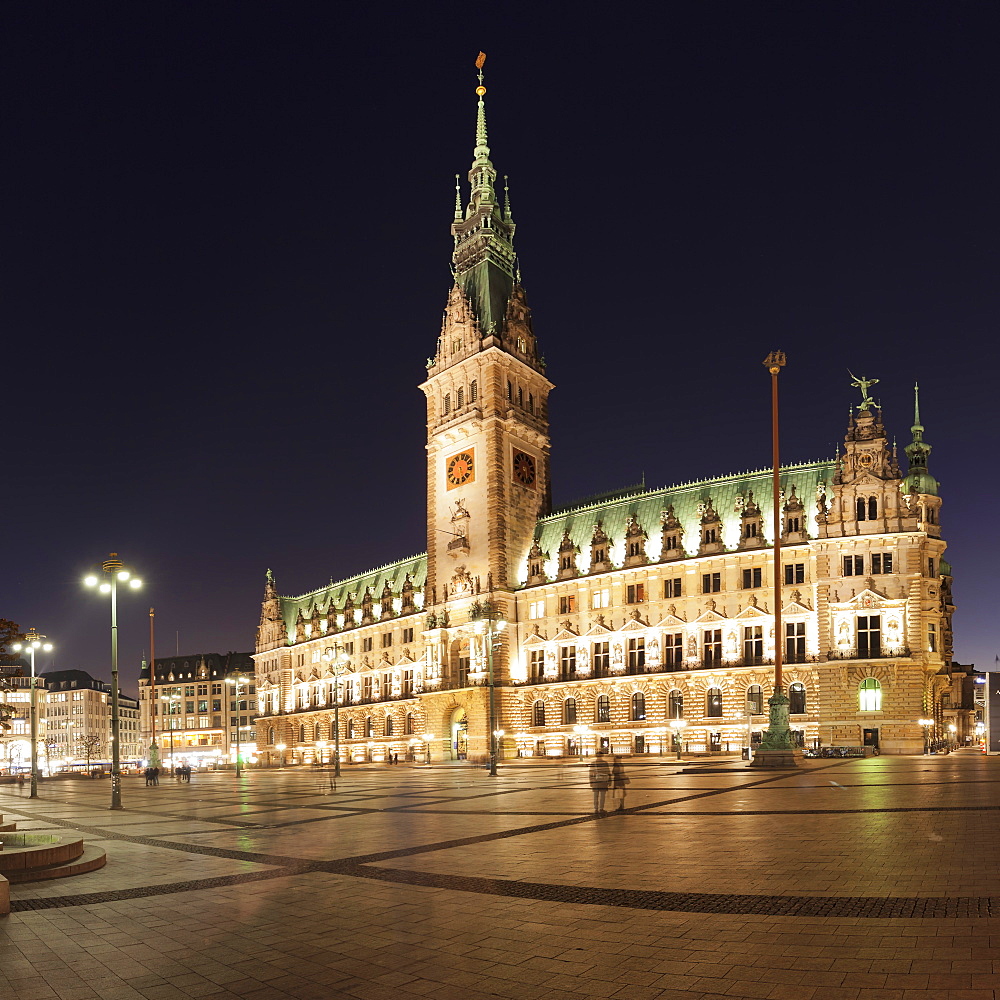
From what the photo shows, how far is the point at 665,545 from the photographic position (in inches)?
3374

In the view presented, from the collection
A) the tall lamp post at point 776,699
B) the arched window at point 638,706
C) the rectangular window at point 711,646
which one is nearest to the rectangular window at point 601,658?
the arched window at point 638,706

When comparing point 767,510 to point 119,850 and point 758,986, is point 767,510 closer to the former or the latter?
point 119,850

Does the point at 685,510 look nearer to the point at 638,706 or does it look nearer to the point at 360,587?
the point at 638,706

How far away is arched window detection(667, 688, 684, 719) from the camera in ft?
267

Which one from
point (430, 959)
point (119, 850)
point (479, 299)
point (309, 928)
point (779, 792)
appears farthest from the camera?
point (479, 299)

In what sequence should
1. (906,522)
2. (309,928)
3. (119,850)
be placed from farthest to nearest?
(906,522) → (119,850) → (309,928)

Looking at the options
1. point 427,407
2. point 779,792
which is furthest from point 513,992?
point 427,407

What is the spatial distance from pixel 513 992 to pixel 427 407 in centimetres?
9596

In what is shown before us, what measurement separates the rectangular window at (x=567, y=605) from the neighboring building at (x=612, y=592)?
153 mm

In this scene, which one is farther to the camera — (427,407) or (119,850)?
(427,407)

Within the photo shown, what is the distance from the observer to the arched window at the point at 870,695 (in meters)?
70.6

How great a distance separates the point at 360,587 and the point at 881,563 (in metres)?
76.8

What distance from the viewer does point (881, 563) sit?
72.3 m

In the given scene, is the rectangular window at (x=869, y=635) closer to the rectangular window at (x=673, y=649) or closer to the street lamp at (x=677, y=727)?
the rectangular window at (x=673, y=649)
